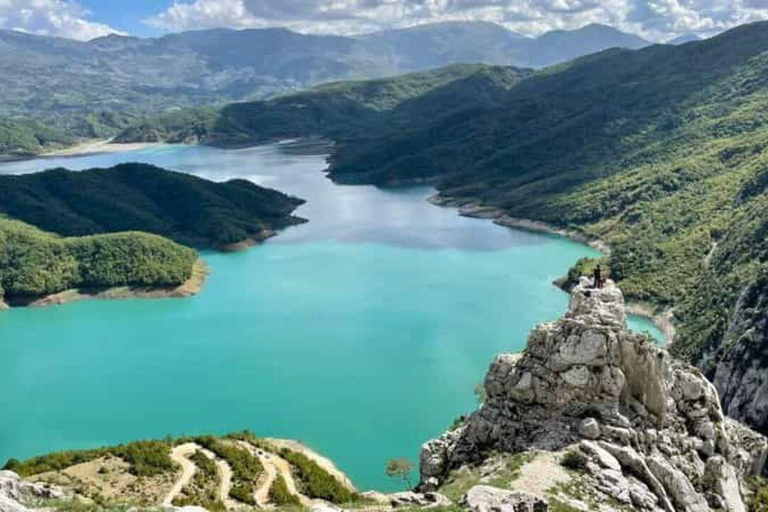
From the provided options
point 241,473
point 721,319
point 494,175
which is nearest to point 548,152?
point 494,175

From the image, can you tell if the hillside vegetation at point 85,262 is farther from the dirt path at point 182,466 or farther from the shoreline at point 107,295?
the dirt path at point 182,466

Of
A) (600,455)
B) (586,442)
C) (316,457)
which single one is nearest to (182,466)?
(316,457)

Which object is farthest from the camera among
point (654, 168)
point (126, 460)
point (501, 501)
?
point (654, 168)

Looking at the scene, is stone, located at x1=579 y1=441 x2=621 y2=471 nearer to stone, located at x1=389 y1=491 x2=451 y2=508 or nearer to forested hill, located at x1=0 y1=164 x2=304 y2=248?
stone, located at x1=389 y1=491 x2=451 y2=508

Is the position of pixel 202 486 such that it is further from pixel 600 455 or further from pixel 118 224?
pixel 118 224

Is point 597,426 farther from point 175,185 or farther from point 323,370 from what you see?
point 175,185

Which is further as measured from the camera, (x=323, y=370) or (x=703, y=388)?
(x=323, y=370)
